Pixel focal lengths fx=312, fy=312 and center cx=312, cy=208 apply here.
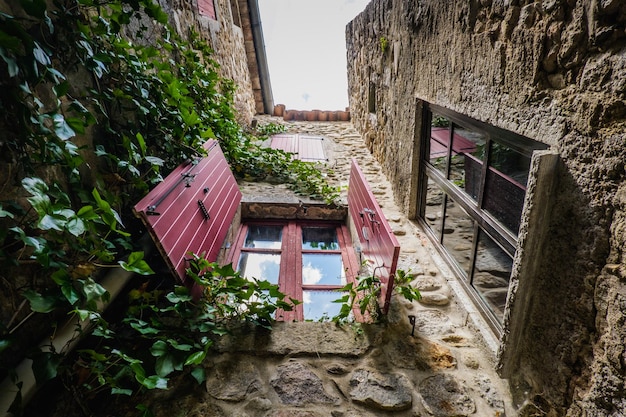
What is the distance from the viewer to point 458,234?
207cm

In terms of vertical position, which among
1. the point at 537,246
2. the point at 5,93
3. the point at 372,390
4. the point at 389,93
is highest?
the point at 5,93

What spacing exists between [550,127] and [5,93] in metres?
1.91

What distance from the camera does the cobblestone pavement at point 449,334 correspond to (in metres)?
1.38

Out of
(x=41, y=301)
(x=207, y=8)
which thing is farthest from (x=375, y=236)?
(x=207, y=8)

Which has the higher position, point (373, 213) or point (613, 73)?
point (613, 73)

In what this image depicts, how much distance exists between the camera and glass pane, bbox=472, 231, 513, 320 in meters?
1.61

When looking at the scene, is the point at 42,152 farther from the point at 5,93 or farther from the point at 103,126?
the point at 103,126

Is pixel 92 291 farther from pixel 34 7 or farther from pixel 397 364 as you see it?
pixel 397 364

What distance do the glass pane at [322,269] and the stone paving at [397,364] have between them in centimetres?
67

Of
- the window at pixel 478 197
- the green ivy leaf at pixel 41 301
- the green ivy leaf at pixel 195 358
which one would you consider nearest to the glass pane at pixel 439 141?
the window at pixel 478 197

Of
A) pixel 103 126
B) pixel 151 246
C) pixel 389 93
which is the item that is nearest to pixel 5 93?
pixel 103 126

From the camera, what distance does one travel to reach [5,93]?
3.59 ft

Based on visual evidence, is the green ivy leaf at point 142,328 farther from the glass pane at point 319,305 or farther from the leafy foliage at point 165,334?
the glass pane at point 319,305

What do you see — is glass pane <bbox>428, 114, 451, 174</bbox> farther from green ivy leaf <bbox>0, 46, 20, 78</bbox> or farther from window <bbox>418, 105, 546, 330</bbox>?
green ivy leaf <bbox>0, 46, 20, 78</bbox>
